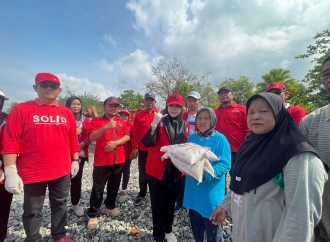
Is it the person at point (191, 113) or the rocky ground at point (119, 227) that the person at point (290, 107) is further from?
the rocky ground at point (119, 227)

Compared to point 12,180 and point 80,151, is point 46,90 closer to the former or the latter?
point 12,180

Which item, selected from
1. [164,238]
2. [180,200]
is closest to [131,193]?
[180,200]

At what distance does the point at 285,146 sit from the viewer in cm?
112

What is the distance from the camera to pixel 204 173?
1.93 m

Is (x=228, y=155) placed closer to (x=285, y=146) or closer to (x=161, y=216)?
(x=285, y=146)

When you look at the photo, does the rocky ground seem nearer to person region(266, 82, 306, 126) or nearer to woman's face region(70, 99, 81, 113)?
woman's face region(70, 99, 81, 113)

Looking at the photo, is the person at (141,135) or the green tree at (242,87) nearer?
the person at (141,135)

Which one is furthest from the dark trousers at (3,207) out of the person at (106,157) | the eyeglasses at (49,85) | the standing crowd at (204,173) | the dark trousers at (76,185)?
the eyeglasses at (49,85)

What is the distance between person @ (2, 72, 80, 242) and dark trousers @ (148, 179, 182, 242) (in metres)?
1.26

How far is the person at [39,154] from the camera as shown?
6.93 feet

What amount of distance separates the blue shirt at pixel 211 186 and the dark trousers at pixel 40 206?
1.72 meters

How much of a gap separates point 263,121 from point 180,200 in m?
2.87

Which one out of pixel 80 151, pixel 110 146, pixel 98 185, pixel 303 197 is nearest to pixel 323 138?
pixel 303 197

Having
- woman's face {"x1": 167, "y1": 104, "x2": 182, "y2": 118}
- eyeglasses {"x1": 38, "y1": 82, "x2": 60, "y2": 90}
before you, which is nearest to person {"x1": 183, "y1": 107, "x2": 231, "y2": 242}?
woman's face {"x1": 167, "y1": 104, "x2": 182, "y2": 118}
